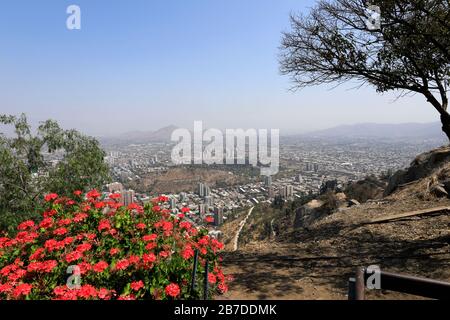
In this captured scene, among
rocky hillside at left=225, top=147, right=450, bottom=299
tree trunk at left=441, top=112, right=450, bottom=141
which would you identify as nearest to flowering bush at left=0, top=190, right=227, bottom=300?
rocky hillside at left=225, top=147, right=450, bottom=299

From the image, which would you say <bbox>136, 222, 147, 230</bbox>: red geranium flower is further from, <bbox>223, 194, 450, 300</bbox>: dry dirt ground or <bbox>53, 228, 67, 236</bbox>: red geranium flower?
<bbox>223, 194, 450, 300</bbox>: dry dirt ground

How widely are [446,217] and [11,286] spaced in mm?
9652

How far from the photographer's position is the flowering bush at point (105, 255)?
3871 mm

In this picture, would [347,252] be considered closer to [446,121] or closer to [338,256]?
[338,256]

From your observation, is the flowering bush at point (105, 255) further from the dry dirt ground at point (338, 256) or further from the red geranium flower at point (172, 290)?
the dry dirt ground at point (338, 256)

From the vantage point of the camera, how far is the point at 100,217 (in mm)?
5363

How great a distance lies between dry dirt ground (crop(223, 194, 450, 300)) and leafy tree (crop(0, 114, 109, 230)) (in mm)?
7392

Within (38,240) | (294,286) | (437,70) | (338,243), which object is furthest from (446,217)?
(38,240)

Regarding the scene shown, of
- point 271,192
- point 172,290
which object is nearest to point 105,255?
point 172,290

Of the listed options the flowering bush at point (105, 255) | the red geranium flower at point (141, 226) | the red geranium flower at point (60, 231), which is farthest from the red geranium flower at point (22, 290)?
the red geranium flower at point (141, 226)

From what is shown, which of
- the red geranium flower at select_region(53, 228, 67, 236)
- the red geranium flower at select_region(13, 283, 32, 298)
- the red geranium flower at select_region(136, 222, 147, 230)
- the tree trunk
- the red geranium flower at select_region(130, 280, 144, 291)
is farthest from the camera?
the tree trunk

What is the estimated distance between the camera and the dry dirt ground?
559 cm

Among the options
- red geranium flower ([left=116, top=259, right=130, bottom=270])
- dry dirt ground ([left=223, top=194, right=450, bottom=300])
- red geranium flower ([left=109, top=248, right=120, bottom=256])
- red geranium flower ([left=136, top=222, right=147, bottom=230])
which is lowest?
dry dirt ground ([left=223, top=194, right=450, bottom=300])
